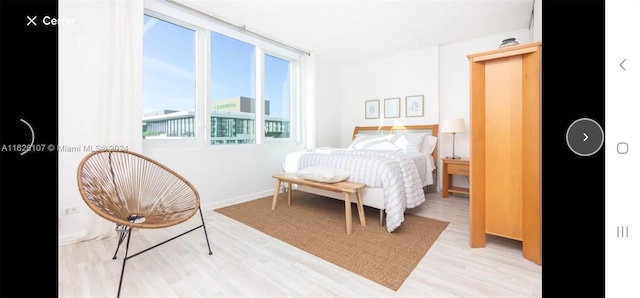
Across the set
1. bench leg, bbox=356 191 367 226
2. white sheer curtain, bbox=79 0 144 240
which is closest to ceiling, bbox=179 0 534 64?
white sheer curtain, bbox=79 0 144 240

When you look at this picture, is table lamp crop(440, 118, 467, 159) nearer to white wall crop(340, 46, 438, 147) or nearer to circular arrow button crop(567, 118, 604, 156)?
white wall crop(340, 46, 438, 147)

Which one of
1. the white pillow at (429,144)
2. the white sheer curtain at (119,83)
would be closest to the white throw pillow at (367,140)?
the white pillow at (429,144)

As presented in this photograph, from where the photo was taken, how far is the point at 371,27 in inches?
126

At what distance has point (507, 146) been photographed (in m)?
1.70

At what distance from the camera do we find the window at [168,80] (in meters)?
2.62

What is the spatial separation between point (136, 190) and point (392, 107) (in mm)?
3751

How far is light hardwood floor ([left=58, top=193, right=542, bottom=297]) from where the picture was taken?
1.35 meters

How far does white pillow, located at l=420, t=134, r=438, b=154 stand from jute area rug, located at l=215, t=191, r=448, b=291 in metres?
1.39

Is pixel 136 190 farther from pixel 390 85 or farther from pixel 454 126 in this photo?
pixel 390 85

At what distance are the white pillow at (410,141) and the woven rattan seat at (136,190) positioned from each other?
2.78 metres
